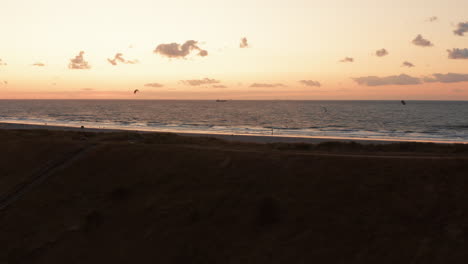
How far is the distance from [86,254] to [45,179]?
9110 mm

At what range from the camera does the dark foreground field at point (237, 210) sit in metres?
14.1


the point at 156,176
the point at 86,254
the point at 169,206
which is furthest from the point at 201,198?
the point at 86,254

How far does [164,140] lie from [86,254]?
19.5 meters

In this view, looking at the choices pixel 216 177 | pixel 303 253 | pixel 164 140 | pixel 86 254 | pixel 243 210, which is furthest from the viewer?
pixel 164 140

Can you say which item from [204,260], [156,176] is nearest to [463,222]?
[204,260]

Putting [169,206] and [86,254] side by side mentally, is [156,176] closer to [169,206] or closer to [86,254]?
[169,206]

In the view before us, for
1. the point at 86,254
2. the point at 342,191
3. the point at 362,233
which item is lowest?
the point at 86,254

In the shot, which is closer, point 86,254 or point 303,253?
point 303,253

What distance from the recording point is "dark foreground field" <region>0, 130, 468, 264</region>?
14.1m

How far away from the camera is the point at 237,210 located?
16922 millimetres

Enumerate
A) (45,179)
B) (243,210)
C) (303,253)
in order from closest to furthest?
(303,253)
(243,210)
(45,179)

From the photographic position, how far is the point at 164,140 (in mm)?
34344

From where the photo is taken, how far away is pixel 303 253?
45.4 ft

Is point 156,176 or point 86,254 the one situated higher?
point 156,176
